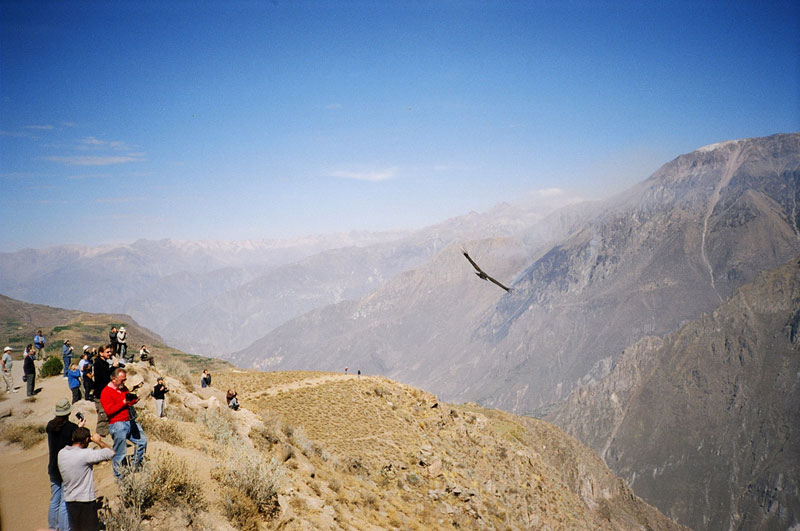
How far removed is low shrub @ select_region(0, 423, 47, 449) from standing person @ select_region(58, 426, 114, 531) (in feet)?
25.6

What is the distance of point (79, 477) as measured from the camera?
27.8 ft

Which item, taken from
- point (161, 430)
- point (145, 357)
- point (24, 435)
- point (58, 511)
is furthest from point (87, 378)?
point (58, 511)

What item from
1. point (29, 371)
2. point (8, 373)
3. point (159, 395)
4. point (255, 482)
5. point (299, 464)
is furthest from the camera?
point (8, 373)

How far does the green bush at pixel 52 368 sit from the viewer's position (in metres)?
24.4

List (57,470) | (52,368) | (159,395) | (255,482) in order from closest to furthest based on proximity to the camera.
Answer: (57,470) → (255,482) → (159,395) → (52,368)

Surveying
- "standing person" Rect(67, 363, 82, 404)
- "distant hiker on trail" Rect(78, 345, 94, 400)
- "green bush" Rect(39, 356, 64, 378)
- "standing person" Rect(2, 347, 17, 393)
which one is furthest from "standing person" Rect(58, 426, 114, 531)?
"green bush" Rect(39, 356, 64, 378)

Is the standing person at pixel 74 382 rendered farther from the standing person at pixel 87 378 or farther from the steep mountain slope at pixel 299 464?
the steep mountain slope at pixel 299 464

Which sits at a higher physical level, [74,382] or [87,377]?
[87,377]

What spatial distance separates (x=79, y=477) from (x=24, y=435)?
8.57 meters

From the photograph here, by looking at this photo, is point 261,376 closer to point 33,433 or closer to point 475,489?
point 475,489

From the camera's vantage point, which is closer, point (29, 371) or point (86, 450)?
point (86, 450)

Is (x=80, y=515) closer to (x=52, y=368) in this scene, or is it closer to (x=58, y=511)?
(x=58, y=511)

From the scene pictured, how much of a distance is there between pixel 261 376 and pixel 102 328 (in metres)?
92.1

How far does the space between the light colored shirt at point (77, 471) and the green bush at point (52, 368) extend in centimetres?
2106
